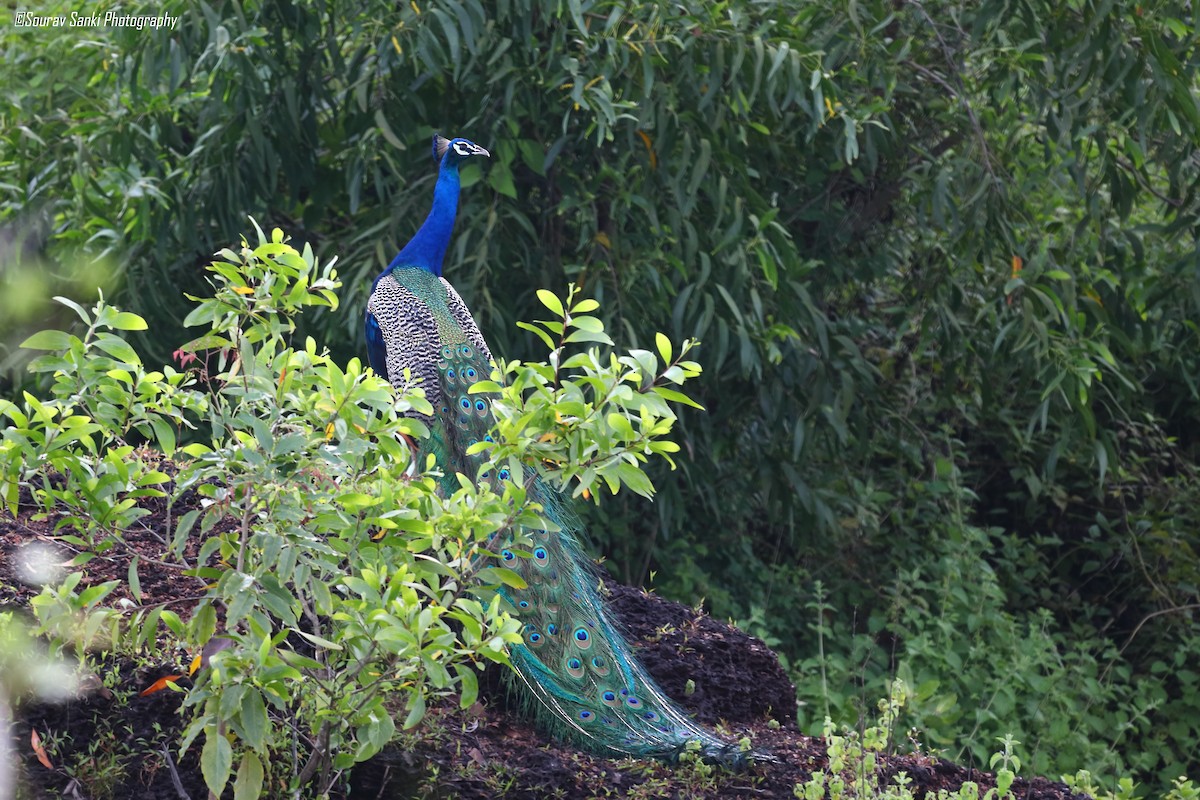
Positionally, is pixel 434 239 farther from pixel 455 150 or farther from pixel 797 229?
pixel 797 229

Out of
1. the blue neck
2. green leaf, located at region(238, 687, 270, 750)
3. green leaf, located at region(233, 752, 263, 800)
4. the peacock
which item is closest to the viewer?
green leaf, located at region(238, 687, 270, 750)

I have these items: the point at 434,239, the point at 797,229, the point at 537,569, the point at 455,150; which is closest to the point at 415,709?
the point at 537,569

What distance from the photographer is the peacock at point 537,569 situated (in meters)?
3.07

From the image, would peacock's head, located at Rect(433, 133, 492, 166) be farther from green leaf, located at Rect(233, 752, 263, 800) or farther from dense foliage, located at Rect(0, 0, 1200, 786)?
green leaf, located at Rect(233, 752, 263, 800)

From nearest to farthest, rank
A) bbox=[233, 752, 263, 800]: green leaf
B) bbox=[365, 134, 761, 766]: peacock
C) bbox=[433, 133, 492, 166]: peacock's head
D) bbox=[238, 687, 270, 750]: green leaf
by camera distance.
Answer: bbox=[238, 687, 270, 750]: green leaf < bbox=[233, 752, 263, 800]: green leaf < bbox=[365, 134, 761, 766]: peacock < bbox=[433, 133, 492, 166]: peacock's head

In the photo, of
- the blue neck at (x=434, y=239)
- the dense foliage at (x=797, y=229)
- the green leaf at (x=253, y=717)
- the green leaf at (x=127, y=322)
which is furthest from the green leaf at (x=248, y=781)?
the dense foliage at (x=797, y=229)

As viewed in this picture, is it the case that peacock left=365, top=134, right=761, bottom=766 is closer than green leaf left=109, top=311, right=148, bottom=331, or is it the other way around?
green leaf left=109, top=311, right=148, bottom=331

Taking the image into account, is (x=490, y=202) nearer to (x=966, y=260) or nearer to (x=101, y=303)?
(x=966, y=260)

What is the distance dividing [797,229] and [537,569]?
2.81 m

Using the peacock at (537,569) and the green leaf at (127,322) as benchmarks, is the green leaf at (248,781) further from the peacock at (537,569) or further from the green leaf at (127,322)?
the green leaf at (127,322)

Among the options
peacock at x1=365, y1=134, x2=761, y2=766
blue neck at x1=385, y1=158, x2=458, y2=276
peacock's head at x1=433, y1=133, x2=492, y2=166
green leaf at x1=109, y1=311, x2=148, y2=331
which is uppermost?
peacock's head at x1=433, y1=133, x2=492, y2=166

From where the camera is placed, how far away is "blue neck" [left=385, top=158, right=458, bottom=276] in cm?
404

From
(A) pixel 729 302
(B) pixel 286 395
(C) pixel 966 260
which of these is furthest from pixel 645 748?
(C) pixel 966 260

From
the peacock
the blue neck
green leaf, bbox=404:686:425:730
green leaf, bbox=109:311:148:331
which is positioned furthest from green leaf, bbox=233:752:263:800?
the blue neck
